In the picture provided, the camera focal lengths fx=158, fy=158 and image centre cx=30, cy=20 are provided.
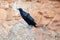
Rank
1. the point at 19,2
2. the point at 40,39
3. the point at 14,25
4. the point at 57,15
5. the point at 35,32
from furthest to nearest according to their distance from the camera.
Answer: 1. the point at 19,2
2. the point at 57,15
3. the point at 14,25
4. the point at 35,32
5. the point at 40,39

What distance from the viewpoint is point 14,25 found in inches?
89.8

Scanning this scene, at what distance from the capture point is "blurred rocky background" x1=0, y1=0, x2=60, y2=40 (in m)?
2.05

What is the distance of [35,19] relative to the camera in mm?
2445

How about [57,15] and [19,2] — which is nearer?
[57,15]

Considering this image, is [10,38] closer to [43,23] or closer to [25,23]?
[25,23]

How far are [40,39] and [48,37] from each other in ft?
0.38

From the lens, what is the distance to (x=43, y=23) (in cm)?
234

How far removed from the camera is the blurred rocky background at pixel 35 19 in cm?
205

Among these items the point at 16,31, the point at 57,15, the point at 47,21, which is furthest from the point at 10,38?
the point at 57,15

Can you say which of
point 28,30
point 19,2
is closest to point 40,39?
point 28,30

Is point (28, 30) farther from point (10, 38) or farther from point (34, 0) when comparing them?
point (34, 0)

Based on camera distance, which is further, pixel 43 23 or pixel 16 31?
pixel 43 23

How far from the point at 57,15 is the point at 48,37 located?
71cm

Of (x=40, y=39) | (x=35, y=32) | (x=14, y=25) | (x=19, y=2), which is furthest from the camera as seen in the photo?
(x=19, y=2)
